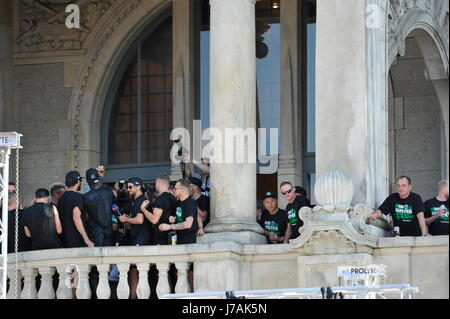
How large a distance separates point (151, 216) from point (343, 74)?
327 cm

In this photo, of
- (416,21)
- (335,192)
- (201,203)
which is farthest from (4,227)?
(416,21)

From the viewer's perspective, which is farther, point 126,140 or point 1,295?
point 126,140

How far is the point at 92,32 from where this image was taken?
2727cm

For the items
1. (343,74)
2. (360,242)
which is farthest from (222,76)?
(360,242)

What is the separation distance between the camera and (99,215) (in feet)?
65.4

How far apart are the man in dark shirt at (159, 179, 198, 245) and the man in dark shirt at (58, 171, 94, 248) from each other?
1.10m

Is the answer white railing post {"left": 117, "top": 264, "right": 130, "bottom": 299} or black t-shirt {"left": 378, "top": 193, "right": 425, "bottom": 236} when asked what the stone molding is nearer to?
black t-shirt {"left": 378, "top": 193, "right": 425, "bottom": 236}

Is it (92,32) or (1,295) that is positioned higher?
(92,32)

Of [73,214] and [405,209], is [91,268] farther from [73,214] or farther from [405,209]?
[405,209]

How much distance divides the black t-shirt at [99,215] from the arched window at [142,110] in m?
6.96
